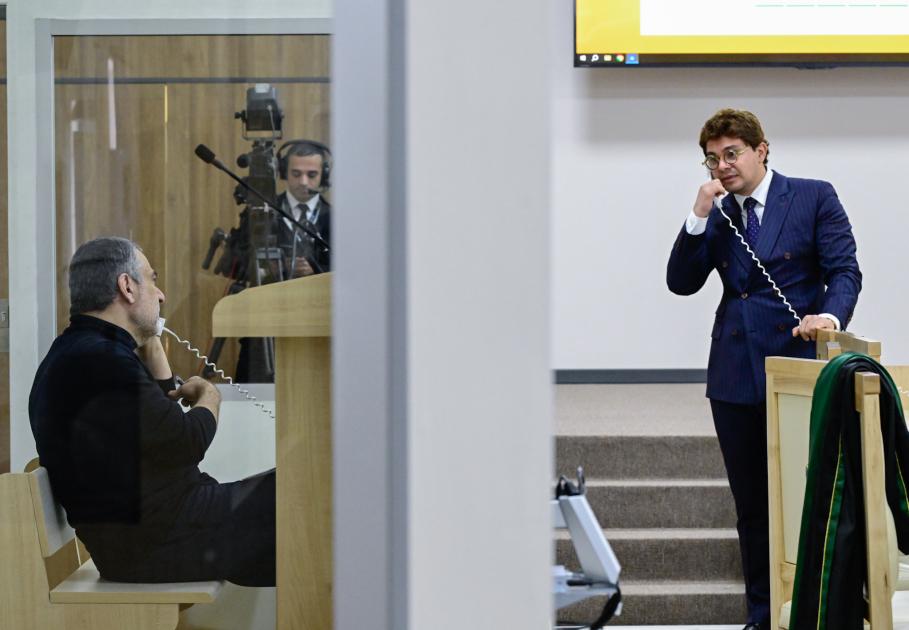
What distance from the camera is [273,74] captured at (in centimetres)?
87

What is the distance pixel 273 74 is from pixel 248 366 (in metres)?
0.24

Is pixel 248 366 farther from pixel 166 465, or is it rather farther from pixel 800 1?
pixel 800 1

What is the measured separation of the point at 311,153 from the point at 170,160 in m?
0.15

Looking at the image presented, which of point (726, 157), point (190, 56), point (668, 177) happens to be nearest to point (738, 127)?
point (726, 157)

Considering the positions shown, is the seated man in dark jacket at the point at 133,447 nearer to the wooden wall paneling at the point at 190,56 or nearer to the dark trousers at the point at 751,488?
the wooden wall paneling at the point at 190,56

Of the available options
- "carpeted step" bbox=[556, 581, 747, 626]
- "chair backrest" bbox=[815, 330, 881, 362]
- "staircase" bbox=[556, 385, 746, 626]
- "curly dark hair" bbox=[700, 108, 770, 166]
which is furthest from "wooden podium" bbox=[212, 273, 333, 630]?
"carpeted step" bbox=[556, 581, 747, 626]

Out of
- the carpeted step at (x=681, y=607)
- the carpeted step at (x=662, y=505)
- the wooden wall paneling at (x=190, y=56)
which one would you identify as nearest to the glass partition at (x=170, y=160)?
the wooden wall paneling at (x=190, y=56)

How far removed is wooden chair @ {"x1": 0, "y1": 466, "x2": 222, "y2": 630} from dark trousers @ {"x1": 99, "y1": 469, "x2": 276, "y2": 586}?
0.01m

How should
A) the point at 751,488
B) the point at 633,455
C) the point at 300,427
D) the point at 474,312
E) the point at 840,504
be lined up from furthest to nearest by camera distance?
the point at 633,455
the point at 751,488
the point at 840,504
the point at 300,427
the point at 474,312

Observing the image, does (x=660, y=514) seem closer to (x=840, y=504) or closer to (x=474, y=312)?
(x=840, y=504)

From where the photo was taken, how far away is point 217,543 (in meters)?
0.93

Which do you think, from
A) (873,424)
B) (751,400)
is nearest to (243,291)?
(873,424)

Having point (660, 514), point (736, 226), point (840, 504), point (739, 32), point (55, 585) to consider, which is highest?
point (739, 32)

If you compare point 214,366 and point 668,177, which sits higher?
point 668,177
